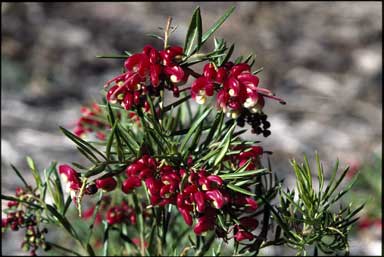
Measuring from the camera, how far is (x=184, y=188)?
56 centimetres

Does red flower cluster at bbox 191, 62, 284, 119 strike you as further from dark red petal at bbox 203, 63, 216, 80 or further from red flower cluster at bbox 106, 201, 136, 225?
red flower cluster at bbox 106, 201, 136, 225

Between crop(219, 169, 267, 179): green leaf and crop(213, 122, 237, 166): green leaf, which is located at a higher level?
crop(213, 122, 237, 166): green leaf

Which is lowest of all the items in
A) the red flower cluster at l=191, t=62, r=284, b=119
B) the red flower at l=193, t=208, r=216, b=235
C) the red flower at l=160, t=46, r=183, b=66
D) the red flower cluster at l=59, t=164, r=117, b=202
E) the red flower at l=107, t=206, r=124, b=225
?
the red flower at l=193, t=208, r=216, b=235

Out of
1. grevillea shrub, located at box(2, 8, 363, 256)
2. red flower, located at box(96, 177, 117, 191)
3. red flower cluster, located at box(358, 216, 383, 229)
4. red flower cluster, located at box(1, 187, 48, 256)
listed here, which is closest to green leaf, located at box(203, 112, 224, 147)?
grevillea shrub, located at box(2, 8, 363, 256)

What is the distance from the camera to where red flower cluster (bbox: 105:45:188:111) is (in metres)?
0.56

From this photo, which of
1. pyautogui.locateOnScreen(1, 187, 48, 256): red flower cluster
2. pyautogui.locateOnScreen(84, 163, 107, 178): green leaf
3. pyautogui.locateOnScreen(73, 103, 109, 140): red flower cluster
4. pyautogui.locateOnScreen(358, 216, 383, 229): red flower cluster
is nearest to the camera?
pyautogui.locateOnScreen(84, 163, 107, 178): green leaf

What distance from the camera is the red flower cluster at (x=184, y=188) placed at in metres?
0.55

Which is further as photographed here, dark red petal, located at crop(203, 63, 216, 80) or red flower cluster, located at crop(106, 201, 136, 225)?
red flower cluster, located at crop(106, 201, 136, 225)

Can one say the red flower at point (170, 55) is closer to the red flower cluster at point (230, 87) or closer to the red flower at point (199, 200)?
the red flower cluster at point (230, 87)

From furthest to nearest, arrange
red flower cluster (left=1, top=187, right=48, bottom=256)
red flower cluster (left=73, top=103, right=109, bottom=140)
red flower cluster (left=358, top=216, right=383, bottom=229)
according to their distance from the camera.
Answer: red flower cluster (left=358, top=216, right=383, bottom=229) < red flower cluster (left=73, top=103, right=109, bottom=140) < red flower cluster (left=1, top=187, right=48, bottom=256)

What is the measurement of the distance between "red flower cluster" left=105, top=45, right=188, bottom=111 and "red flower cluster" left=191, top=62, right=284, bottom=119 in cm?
2

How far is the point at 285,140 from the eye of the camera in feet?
8.75

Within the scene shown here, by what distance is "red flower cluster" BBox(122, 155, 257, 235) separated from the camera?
55 cm

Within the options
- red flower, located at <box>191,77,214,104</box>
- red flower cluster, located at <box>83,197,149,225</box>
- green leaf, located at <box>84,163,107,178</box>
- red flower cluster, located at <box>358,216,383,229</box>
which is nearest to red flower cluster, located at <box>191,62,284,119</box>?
red flower, located at <box>191,77,214,104</box>
